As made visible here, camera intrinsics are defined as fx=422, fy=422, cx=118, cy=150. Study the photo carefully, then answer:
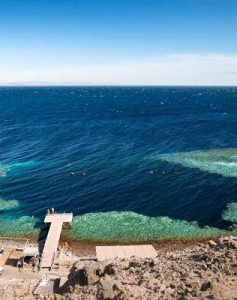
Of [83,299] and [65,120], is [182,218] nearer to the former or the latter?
[83,299]

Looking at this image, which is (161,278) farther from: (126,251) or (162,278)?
(126,251)

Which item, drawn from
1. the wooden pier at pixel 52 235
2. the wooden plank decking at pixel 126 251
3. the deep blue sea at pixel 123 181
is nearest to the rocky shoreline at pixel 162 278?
the wooden plank decking at pixel 126 251

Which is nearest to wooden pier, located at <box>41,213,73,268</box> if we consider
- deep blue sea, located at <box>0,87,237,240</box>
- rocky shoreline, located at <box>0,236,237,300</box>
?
deep blue sea, located at <box>0,87,237,240</box>

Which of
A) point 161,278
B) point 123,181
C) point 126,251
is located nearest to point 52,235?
point 126,251

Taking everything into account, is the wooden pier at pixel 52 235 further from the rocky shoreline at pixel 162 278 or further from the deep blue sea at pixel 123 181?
the rocky shoreline at pixel 162 278

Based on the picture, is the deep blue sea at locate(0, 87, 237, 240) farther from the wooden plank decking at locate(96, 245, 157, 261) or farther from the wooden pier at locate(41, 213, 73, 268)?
the wooden plank decking at locate(96, 245, 157, 261)

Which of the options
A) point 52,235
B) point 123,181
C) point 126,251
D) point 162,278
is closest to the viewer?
point 162,278
